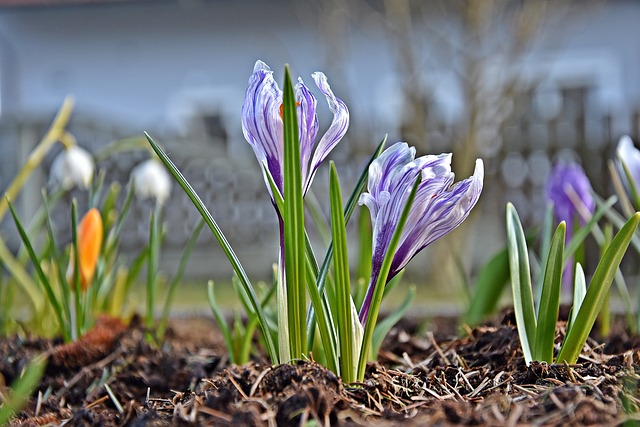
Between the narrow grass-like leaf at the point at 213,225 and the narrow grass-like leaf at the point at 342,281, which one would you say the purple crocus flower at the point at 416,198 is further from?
the narrow grass-like leaf at the point at 213,225

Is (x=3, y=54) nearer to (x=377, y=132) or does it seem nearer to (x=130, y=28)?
(x=130, y=28)

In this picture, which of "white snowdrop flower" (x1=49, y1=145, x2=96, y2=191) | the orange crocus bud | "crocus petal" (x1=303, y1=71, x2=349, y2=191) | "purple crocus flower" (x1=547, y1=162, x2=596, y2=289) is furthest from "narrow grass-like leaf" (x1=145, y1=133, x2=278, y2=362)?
"white snowdrop flower" (x1=49, y1=145, x2=96, y2=191)

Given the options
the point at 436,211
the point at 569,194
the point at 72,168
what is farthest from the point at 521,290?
the point at 72,168

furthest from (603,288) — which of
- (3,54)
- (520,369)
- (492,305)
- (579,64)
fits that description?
(3,54)

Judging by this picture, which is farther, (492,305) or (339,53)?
(339,53)

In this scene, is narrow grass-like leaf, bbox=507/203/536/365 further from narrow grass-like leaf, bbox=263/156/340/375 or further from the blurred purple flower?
the blurred purple flower

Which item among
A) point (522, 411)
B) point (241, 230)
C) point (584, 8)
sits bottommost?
point (241, 230)
